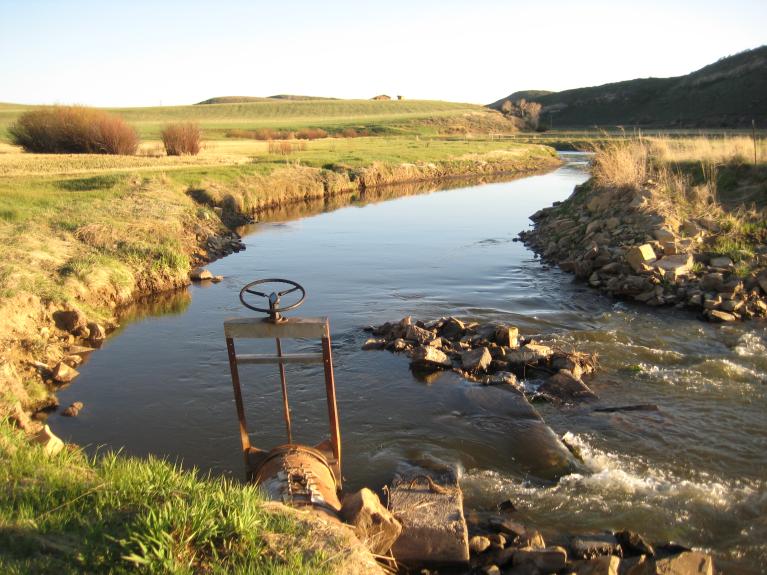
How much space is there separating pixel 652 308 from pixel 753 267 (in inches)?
109

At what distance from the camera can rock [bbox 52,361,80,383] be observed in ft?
31.3

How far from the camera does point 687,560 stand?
4.93m

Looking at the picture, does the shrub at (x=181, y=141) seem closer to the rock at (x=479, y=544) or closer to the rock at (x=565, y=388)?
the rock at (x=565, y=388)

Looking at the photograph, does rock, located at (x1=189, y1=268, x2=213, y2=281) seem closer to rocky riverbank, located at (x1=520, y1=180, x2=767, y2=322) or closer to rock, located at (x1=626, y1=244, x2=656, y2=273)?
rocky riverbank, located at (x1=520, y1=180, x2=767, y2=322)

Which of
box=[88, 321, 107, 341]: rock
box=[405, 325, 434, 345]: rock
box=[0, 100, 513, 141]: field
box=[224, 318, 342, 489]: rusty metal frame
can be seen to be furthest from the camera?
box=[0, 100, 513, 141]: field

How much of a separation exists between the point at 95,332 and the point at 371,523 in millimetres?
8496

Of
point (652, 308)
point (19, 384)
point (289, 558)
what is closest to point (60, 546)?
point (289, 558)

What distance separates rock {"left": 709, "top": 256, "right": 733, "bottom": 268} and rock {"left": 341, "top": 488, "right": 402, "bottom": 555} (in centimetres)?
1164

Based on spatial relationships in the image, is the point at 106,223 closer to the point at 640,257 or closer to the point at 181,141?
the point at 640,257

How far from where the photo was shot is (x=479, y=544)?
17.2ft

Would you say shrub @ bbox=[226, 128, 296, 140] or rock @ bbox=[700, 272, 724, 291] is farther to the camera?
shrub @ bbox=[226, 128, 296, 140]

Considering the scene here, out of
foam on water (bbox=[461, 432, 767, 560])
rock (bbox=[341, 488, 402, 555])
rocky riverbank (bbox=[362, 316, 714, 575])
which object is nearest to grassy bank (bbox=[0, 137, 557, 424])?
rock (bbox=[341, 488, 402, 555])

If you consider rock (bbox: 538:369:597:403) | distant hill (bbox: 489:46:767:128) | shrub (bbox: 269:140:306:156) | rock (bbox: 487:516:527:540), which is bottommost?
rock (bbox: 538:369:597:403)

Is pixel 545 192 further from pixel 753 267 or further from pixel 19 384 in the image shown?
pixel 19 384
